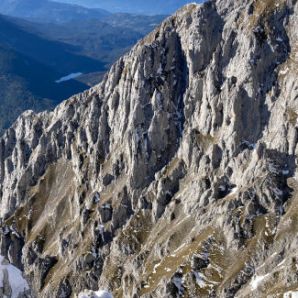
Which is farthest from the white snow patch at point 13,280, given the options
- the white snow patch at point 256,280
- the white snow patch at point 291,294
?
the white snow patch at point 256,280

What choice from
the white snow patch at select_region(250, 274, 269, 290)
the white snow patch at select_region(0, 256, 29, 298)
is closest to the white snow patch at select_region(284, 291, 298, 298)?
the white snow patch at select_region(250, 274, 269, 290)

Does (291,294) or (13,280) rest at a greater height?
(13,280)

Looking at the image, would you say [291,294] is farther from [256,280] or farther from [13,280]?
[13,280]

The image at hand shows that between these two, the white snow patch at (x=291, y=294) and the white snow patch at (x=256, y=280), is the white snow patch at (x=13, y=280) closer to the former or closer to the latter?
the white snow patch at (x=291, y=294)

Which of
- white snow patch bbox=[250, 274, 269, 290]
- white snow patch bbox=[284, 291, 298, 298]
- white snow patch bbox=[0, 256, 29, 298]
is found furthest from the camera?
white snow patch bbox=[250, 274, 269, 290]

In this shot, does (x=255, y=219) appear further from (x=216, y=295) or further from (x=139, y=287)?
(x=139, y=287)

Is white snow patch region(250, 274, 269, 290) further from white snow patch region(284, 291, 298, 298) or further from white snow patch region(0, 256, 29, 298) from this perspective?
white snow patch region(0, 256, 29, 298)

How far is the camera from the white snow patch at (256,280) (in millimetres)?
165000

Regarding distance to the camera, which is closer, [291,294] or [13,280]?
[13,280]

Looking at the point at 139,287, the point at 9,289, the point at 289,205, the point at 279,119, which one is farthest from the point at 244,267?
the point at 9,289

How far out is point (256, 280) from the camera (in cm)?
16800

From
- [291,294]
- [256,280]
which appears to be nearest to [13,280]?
[291,294]

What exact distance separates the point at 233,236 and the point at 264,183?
2123 cm

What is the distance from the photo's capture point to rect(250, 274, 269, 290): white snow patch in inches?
6496
